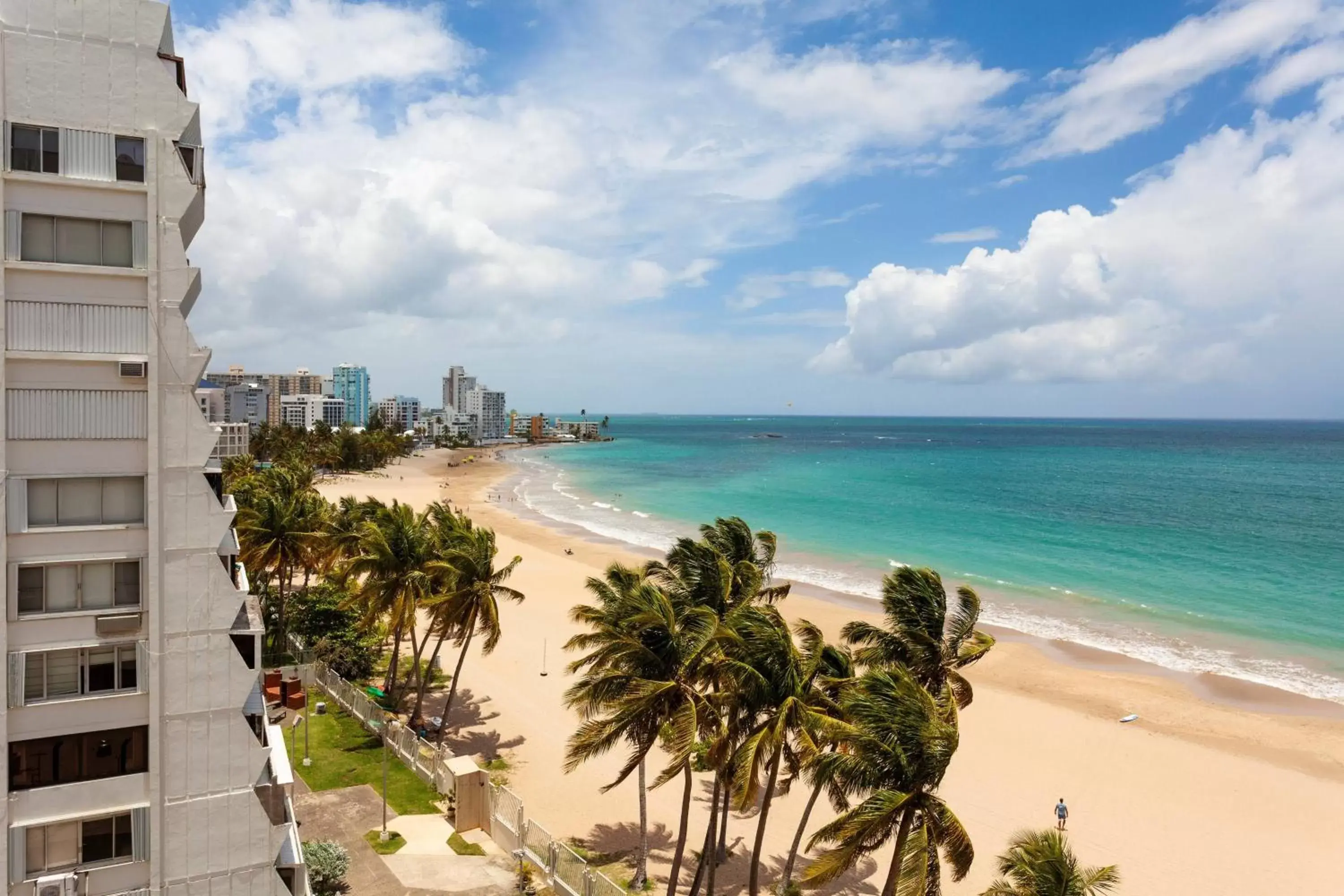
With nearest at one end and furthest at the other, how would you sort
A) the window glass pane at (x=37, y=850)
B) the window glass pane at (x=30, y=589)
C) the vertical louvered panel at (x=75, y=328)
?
the vertical louvered panel at (x=75, y=328), the window glass pane at (x=30, y=589), the window glass pane at (x=37, y=850)

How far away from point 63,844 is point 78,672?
232 cm

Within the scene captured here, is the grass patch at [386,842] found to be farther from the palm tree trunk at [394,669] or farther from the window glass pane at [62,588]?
the window glass pane at [62,588]

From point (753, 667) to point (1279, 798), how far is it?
901 inches

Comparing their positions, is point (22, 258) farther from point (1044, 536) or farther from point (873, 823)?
point (1044, 536)

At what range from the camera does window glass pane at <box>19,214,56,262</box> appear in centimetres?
994

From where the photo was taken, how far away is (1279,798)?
25.4 m

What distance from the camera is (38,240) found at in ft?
32.8

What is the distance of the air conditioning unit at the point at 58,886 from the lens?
32.8ft

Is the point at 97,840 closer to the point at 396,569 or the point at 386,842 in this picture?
the point at 386,842

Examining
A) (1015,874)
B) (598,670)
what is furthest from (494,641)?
(1015,874)

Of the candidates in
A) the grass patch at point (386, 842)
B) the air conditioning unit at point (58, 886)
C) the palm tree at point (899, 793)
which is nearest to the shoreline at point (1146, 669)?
the palm tree at point (899, 793)

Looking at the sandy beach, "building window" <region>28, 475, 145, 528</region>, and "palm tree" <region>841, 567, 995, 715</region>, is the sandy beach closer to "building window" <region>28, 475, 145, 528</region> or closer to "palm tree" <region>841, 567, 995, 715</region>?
"palm tree" <region>841, 567, 995, 715</region>

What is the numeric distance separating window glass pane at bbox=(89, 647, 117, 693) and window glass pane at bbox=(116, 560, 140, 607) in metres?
0.65

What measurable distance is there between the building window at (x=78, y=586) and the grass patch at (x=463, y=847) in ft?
36.4
